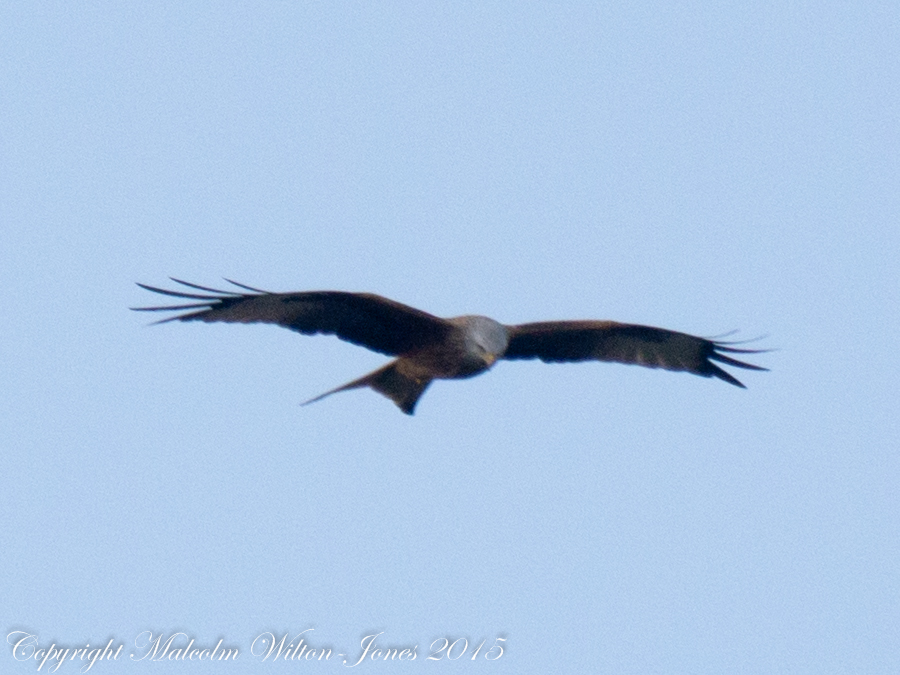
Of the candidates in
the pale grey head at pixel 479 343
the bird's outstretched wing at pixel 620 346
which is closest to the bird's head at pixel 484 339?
the pale grey head at pixel 479 343

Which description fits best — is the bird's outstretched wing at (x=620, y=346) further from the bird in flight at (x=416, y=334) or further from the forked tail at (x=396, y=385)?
the forked tail at (x=396, y=385)

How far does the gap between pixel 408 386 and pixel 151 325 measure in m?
1.85

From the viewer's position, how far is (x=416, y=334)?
329 inches

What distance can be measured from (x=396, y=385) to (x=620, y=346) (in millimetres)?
1654

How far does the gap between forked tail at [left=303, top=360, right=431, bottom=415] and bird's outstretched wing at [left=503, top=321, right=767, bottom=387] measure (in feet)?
2.32

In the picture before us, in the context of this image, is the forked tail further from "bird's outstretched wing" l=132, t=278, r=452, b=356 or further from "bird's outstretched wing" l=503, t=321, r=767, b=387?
"bird's outstretched wing" l=503, t=321, r=767, b=387

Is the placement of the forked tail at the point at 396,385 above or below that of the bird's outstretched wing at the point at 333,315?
below

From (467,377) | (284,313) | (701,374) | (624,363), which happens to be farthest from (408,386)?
(701,374)

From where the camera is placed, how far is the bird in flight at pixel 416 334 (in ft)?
26.0

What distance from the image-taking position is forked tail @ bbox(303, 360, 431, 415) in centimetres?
862

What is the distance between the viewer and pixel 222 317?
7832mm

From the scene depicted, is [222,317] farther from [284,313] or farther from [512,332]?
[512,332]

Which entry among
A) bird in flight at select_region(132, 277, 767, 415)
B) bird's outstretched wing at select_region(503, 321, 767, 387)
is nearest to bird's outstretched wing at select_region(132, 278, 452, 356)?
bird in flight at select_region(132, 277, 767, 415)

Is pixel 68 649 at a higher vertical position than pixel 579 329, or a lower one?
lower
